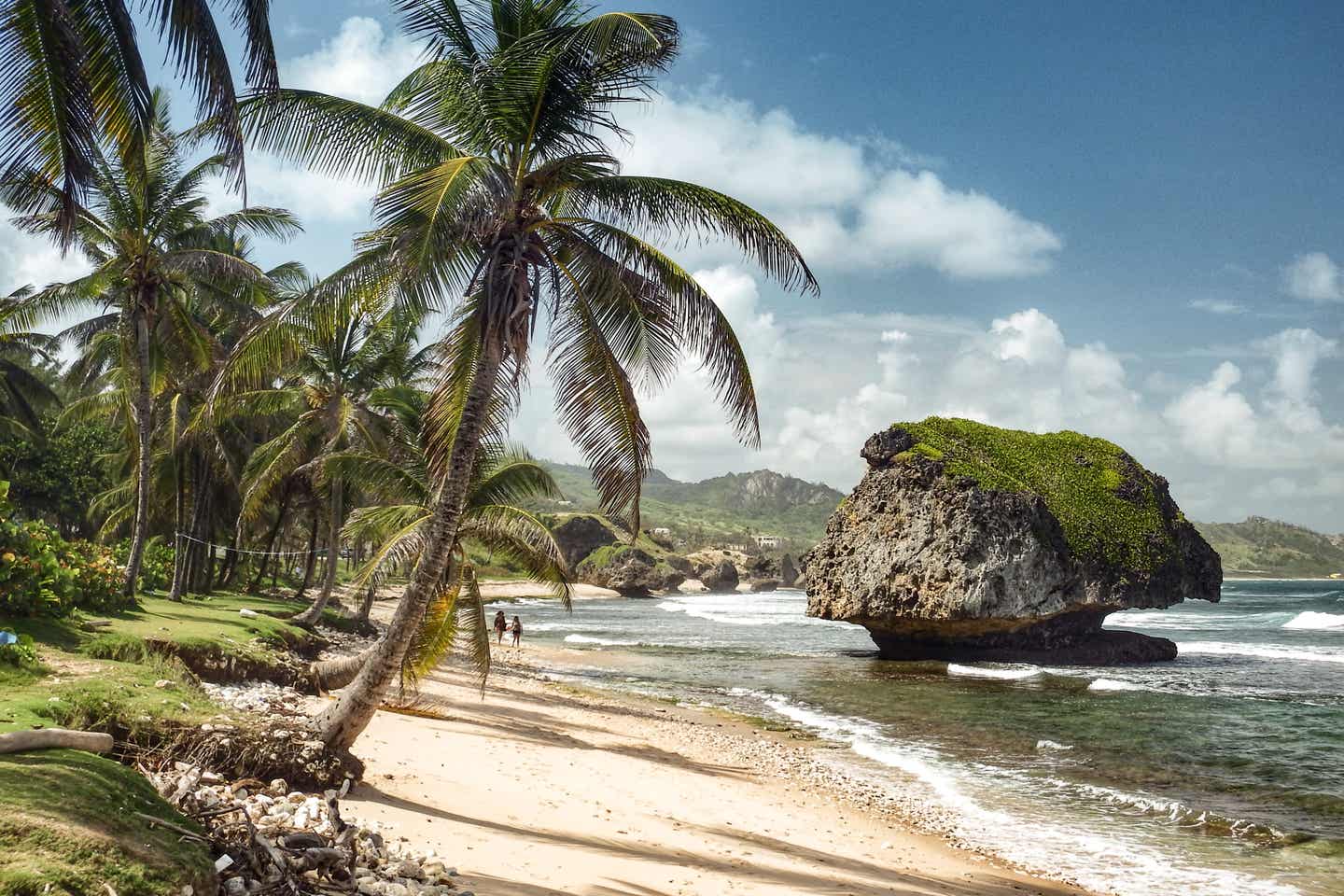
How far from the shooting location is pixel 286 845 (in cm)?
556

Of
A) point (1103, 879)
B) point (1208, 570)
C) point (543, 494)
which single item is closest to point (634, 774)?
point (1103, 879)

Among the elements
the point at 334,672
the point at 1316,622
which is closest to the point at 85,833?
the point at 334,672

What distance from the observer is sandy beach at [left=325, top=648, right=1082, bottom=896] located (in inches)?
297

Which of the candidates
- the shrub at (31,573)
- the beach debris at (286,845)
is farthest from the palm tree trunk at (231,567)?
the beach debris at (286,845)

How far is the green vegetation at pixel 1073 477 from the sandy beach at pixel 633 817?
20.6 metres

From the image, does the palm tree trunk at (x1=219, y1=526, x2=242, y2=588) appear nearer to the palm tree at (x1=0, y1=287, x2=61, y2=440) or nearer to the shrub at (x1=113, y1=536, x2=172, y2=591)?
the shrub at (x1=113, y1=536, x2=172, y2=591)

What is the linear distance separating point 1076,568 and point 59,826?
33097 millimetres

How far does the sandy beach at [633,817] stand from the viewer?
7551 millimetres

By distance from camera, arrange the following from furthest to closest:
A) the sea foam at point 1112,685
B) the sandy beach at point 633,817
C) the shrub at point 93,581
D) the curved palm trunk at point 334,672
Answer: the sea foam at point 1112,685, the curved palm trunk at point 334,672, the shrub at point 93,581, the sandy beach at point 633,817

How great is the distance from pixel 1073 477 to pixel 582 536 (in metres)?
76.8

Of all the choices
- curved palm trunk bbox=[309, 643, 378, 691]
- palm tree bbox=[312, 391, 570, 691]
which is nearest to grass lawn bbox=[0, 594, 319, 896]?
Answer: curved palm trunk bbox=[309, 643, 378, 691]

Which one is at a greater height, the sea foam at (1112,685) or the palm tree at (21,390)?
the palm tree at (21,390)

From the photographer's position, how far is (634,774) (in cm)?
1279

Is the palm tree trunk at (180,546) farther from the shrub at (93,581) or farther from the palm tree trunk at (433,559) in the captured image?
the palm tree trunk at (433,559)
